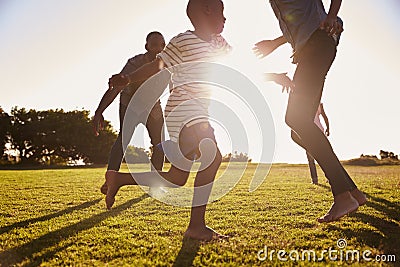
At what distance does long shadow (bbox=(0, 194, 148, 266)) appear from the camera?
9.16 feet

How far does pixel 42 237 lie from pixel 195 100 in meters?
1.71

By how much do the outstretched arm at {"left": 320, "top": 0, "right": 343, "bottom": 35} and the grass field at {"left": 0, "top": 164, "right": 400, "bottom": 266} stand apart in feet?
5.32

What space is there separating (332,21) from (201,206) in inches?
70.6

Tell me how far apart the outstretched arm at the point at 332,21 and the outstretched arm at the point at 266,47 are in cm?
86

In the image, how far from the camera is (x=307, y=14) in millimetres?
3473

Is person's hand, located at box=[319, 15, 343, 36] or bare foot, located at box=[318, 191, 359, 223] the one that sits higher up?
person's hand, located at box=[319, 15, 343, 36]

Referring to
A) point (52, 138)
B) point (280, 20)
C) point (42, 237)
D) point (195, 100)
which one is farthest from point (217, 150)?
point (52, 138)

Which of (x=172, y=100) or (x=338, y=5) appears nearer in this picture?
(x=338, y=5)

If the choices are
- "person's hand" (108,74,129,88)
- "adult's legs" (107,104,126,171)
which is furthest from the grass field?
"person's hand" (108,74,129,88)

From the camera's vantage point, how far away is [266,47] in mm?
4215

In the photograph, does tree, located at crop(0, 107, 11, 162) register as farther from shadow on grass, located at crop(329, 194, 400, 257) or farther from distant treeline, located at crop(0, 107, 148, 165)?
shadow on grass, located at crop(329, 194, 400, 257)

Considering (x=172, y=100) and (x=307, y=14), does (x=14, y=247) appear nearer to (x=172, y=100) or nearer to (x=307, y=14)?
(x=172, y=100)

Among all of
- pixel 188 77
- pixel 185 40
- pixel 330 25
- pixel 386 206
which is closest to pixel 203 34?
pixel 185 40

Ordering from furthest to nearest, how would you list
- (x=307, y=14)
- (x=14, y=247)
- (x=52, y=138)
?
(x=52, y=138) < (x=307, y=14) < (x=14, y=247)
